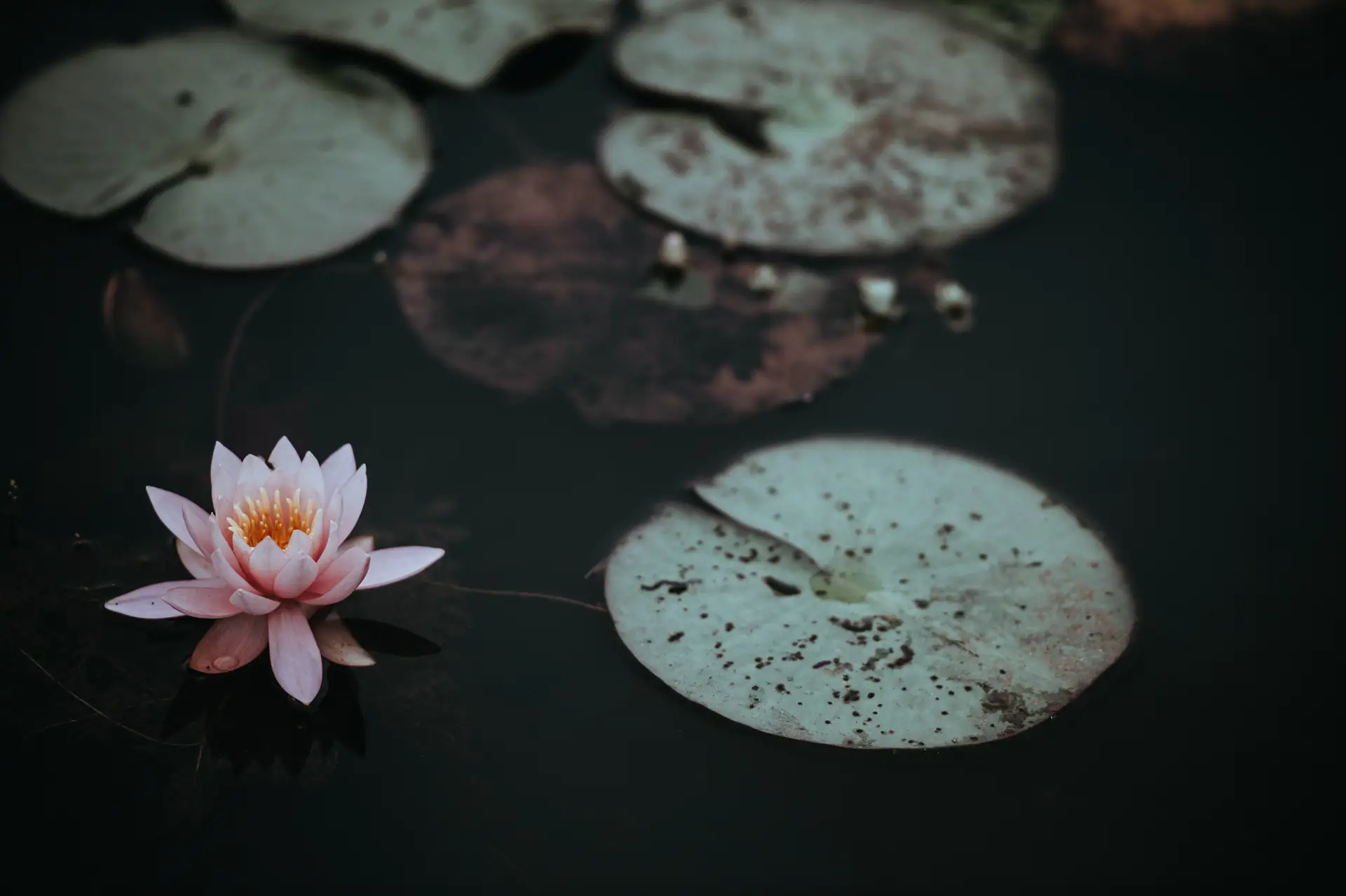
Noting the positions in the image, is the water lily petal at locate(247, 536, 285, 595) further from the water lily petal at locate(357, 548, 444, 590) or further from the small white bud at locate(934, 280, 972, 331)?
the small white bud at locate(934, 280, 972, 331)

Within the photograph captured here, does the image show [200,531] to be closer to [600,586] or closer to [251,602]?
[251,602]

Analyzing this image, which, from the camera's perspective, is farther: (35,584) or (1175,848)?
(35,584)

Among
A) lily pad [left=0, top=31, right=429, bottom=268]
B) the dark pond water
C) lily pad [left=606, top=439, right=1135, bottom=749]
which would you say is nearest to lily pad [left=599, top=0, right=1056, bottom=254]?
the dark pond water

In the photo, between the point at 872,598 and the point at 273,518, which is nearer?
the point at 273,518

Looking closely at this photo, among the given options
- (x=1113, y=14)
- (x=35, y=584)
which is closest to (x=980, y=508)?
(x=35, y=584)

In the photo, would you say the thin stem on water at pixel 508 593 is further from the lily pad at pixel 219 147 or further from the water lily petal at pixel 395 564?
the lily pad at pixel 219 147

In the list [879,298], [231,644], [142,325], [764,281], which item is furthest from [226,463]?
[879,298]

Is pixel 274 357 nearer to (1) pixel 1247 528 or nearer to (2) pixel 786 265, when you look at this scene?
(2) pixel 786 265
